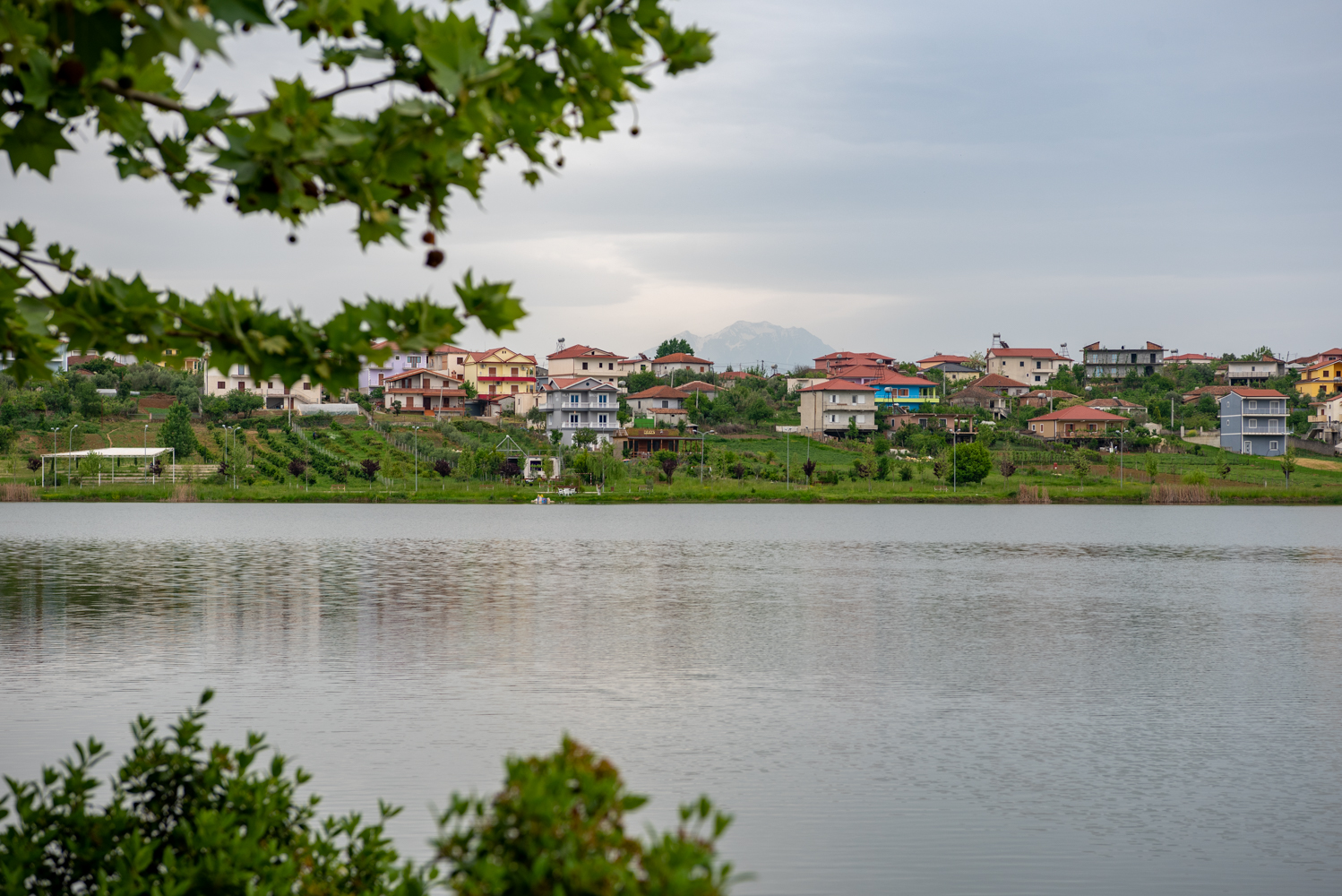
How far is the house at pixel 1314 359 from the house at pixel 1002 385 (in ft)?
116

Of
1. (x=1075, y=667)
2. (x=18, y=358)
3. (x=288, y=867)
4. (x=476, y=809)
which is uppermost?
(x=18, y=358)

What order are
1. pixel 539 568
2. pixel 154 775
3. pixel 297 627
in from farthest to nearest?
pixel 539 568
pixel 297 627
pixel 154 775

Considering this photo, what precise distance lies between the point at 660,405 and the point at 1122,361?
6640cm

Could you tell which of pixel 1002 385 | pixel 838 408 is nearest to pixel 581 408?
pixel 838 408

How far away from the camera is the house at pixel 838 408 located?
358ft

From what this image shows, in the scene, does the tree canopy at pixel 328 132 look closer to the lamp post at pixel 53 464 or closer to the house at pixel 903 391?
the lamp post at pixel 53 464

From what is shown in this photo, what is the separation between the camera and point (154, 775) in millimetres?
5742

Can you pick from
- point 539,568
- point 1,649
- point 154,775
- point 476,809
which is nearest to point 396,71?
point 476,809

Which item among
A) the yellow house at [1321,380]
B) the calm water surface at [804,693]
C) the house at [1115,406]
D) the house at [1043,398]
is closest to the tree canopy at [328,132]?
the calm water surface at [804,693]

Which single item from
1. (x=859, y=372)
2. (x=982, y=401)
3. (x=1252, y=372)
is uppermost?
(x=859, y=372)

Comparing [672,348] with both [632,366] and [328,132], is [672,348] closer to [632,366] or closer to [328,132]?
[632,366]

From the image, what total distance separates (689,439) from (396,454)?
25270mm

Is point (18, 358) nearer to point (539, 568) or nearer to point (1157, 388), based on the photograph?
point (539, 568)

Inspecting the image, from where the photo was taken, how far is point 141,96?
3764 mm
